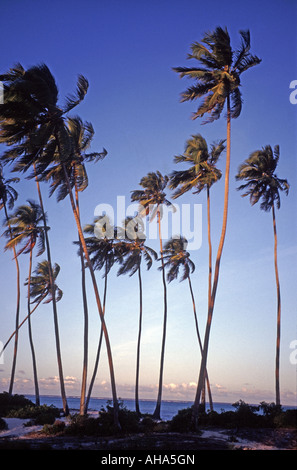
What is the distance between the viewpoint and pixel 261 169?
25188 millimetres

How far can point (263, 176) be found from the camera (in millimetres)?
25266

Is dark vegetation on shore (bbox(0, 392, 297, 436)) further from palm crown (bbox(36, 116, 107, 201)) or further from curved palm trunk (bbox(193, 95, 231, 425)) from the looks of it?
palm crown (bbox(36, 116, 107, 201))

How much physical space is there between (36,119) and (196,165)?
963 cm

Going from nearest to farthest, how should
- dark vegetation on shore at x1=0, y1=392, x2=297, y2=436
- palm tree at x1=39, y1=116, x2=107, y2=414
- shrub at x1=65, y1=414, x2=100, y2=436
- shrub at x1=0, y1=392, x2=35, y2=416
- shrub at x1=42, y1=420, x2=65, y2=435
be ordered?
shrub at x1=65, y1=414, x2=100, y2=436
dark vegetation on shore at x1=0, y1=392, x2=297, y2=436
shrub at x1=42, y1=420, x2=65, y2=435
palm tree at x1=39, y1=116, x2=107, y2=414
shrub at x1=0, y1=392, x2=35, y2=416

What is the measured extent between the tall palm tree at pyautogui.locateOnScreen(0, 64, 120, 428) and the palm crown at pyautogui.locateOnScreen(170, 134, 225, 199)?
7.47 m

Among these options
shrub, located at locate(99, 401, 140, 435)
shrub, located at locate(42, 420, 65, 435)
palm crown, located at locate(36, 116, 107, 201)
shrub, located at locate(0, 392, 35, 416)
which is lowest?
shrub, located at locate(0, 392, 35, 416)

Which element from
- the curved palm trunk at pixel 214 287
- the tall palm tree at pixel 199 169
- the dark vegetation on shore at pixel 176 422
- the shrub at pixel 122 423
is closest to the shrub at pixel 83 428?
the dark vegetation on shore at pixel 176 422

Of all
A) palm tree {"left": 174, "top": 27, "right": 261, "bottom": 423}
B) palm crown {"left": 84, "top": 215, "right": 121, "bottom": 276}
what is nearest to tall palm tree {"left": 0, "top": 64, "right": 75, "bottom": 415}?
palm tree {"left": 174, "top": 27, "right": 261, "bottom": 423}

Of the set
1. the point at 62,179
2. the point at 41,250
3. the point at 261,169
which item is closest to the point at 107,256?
the point at 41,250

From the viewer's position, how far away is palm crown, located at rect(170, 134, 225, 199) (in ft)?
76.2

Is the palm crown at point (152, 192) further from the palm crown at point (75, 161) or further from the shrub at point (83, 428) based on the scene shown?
the shrub at point (83, 428)

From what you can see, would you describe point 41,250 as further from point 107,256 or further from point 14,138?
point 14,138
